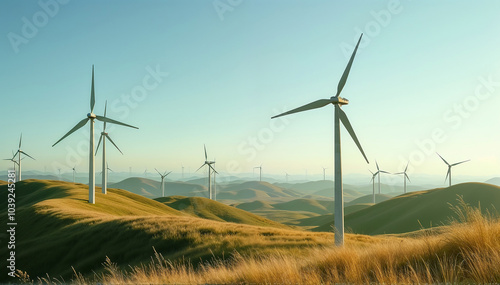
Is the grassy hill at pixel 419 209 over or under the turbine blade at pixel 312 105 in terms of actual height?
under

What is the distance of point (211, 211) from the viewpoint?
122m

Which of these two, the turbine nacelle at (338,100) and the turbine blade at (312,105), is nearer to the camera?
the turbine nacelle at (338,100)

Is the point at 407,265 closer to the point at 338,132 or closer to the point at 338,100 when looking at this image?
the point at 338,132

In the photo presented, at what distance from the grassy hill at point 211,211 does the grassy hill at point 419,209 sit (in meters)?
30.7

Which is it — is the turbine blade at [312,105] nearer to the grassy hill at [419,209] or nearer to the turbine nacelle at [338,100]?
the turbine nacelle at [338,100]

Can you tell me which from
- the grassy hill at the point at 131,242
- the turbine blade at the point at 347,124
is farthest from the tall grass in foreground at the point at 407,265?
the turbine blade at the point at 347,124

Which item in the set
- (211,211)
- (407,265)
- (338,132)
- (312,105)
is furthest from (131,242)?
(211,211)

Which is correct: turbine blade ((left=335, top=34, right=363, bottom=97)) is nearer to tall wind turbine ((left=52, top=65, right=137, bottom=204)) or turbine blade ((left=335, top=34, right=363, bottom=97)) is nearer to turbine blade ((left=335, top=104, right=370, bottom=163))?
turbine blade ((left=335, top=104, right=370, bottom=163))

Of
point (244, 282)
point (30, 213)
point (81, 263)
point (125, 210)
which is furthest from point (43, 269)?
point (125, 210)

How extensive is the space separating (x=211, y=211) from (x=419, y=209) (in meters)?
67.7

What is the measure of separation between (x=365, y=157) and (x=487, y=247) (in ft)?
65.8

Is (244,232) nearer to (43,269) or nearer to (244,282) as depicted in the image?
(43,269)

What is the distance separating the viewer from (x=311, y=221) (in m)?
179

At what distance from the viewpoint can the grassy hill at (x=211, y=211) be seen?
381 feet
